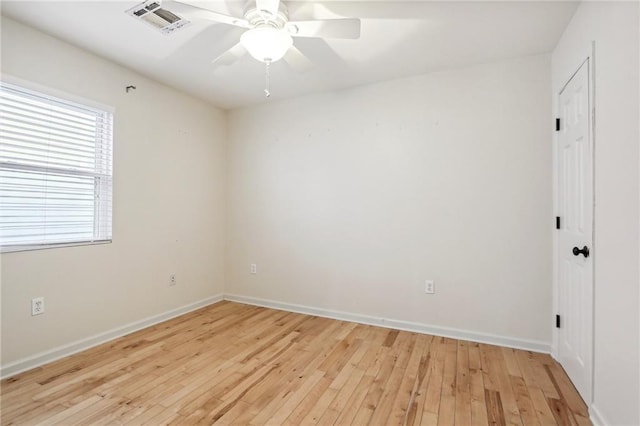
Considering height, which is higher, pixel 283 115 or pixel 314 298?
pixel 283 115

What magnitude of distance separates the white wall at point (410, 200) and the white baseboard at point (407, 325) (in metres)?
0.05

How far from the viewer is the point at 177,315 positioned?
3.41 m

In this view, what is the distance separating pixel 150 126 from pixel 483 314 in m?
3.70

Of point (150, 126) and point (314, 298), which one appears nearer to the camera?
point (150, 126)

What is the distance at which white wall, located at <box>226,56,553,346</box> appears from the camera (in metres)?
2.63

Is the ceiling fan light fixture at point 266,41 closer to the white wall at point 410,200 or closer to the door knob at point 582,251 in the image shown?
the white wall at point 410,200

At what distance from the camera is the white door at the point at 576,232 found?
6.04ft

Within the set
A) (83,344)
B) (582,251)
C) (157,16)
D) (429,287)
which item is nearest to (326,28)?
(157,16)

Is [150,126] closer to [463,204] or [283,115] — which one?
[283,115]

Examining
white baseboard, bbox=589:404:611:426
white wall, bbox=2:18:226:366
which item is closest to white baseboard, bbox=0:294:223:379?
white wall, bbox=2:18:226:366

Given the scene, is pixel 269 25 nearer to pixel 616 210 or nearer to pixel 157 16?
pixel 157 16

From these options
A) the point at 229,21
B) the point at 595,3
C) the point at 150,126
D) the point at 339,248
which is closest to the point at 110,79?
the point at 150,126

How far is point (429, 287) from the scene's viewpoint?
9.75 feet

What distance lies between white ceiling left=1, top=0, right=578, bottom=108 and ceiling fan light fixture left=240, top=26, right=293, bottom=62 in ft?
1.12
